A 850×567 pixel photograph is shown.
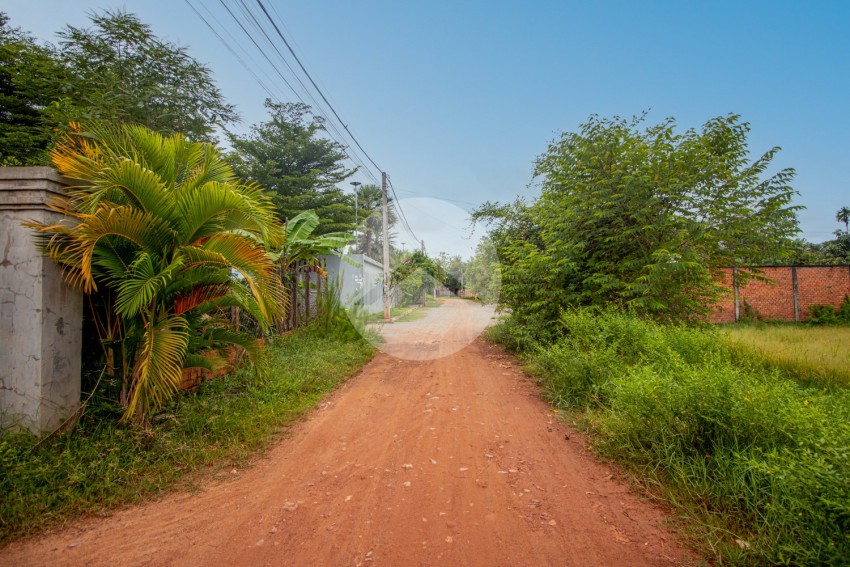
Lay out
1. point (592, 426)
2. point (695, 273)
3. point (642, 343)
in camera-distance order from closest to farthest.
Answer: point (592, 426) < point (642, 343) < point (695, 273)

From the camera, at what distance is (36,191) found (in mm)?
3076

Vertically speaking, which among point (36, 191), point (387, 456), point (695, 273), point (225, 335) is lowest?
point (387, 456)

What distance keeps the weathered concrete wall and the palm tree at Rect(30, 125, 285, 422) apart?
147 mm

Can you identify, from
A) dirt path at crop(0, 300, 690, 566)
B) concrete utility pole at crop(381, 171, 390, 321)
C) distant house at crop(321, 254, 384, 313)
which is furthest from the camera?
distant house at crop(321, 254, 384, 313)

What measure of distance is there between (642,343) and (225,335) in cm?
518

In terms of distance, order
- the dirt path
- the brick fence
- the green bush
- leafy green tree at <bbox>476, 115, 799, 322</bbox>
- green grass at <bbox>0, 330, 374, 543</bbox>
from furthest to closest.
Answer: the brick fence → the green bush → leafy green tree at <bbox>476, 115, 799, 322</bbox> → green grass at <bbox>0, 330, 374, 543</bbox> → the dirt path

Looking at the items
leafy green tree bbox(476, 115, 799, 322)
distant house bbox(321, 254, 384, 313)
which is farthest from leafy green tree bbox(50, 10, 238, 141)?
leafy green tree bbox(476, 115, 799, 322)

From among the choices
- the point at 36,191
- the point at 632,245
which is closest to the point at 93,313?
the point at 36,191

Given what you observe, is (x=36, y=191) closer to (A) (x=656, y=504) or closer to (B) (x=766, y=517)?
(A) (x=656, y=504)

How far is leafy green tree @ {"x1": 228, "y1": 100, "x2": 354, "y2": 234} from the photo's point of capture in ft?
73.7

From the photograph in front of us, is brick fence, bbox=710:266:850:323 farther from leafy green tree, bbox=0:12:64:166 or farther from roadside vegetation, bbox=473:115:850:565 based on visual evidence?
leafy green tree, bbox=0:12:64:166

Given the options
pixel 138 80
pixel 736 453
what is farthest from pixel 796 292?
pixel 138 80

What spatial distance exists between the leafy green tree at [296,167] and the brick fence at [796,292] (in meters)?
20.3

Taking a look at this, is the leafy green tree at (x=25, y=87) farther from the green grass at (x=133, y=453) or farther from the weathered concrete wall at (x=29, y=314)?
the green grass at (x=133, y=453)
